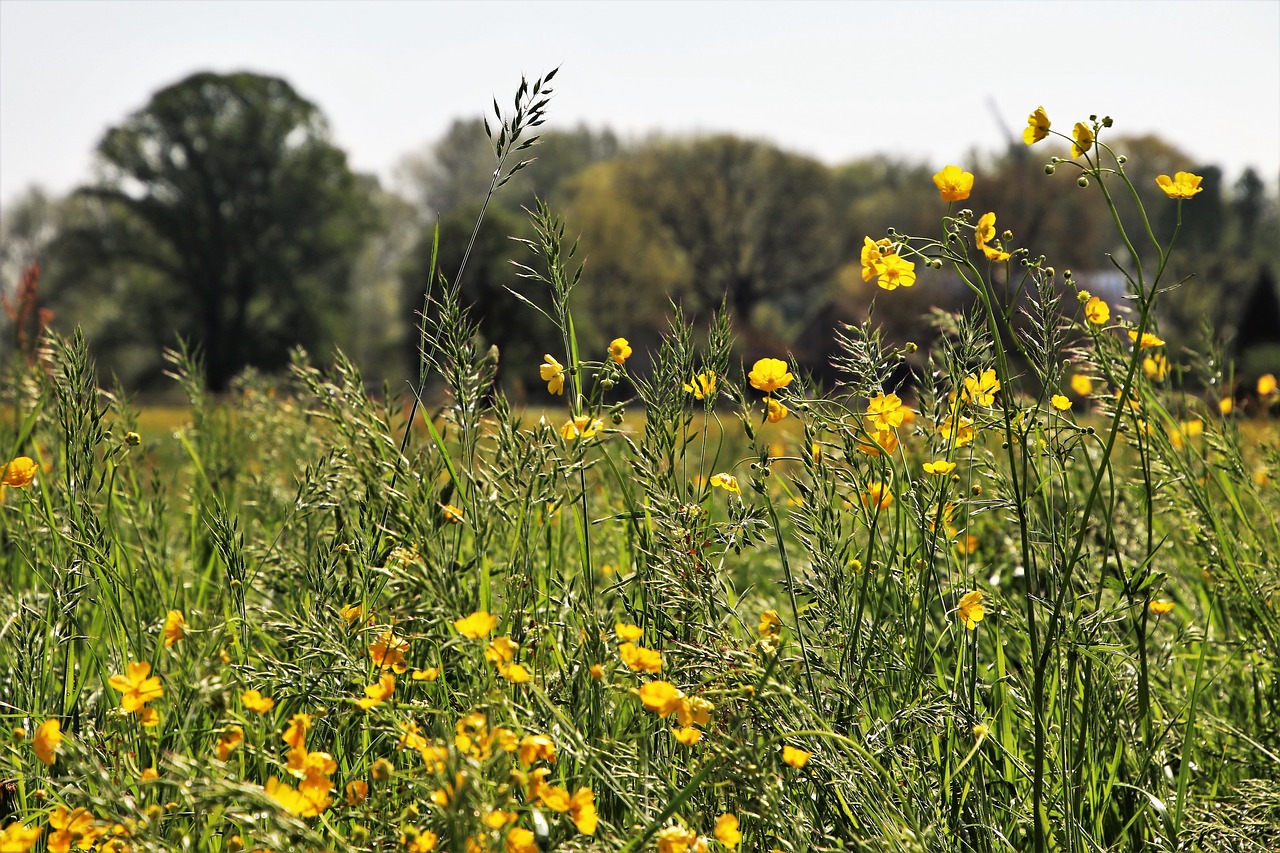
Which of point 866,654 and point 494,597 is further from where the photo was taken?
point 494,597

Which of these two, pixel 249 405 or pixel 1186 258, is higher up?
pixel 249 405

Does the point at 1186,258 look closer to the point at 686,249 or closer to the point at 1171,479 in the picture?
the point at 686,249

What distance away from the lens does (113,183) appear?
108 ft

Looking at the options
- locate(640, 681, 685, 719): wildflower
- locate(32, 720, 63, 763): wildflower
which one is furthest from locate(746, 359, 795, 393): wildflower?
locate(32, 720, 63, 763): wildflower

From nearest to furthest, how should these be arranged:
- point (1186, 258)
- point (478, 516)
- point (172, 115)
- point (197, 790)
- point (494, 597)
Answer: point (197, 790) → point (478, 516) → point (494, 597) → point (172, 115) → point (1186, 258)

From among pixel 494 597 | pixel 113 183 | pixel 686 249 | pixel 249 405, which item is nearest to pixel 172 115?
pixel 113 183

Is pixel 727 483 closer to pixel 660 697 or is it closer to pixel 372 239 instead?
pixel 660 697

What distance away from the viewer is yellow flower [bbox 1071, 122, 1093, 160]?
4.93 feet

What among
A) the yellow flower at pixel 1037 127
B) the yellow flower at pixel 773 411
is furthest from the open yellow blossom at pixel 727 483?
the yellow flower at pixel 1037 127

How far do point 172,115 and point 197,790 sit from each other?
3578 centimetres

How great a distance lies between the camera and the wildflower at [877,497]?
156cm

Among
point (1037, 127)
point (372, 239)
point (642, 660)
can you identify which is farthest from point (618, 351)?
point (372, 239)

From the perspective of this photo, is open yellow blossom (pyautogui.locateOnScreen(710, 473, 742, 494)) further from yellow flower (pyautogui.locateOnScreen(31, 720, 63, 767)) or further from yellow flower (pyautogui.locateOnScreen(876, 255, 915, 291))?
yellow flower (pyautogui.locateOnScreen(31, 720, 63, 767))

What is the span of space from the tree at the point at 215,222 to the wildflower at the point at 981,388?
32441mm
